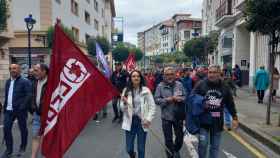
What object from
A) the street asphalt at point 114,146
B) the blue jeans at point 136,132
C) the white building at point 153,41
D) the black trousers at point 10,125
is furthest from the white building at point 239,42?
the white building at point 153,41

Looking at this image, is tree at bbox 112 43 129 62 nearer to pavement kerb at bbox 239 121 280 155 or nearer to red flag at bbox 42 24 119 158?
pavement kerb at bbox 239 121 280 155

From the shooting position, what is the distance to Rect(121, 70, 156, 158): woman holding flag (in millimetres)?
5793

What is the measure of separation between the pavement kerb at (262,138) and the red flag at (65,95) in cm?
449

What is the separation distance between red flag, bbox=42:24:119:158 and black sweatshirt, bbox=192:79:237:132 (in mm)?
1535

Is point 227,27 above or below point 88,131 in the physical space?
above

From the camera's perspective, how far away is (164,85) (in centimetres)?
644

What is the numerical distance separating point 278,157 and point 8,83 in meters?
4.95

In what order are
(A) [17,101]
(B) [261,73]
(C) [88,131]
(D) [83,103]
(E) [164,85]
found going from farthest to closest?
(B) [261,73] < (C) [88,131] < (A) [17,101] < (E) [164,85] < (D) [83,103]

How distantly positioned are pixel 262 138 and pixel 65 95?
5.63m

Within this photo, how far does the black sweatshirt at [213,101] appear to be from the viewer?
5.62 metres

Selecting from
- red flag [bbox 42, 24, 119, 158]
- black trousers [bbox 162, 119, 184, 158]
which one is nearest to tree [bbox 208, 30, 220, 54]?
black trousers [bbox 162, 119, 184, 158]

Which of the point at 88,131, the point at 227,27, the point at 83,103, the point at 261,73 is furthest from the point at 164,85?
the point at 227,27

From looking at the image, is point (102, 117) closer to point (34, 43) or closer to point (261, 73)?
point (261, 73)

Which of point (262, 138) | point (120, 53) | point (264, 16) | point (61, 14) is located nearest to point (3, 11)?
point (61, 14)
